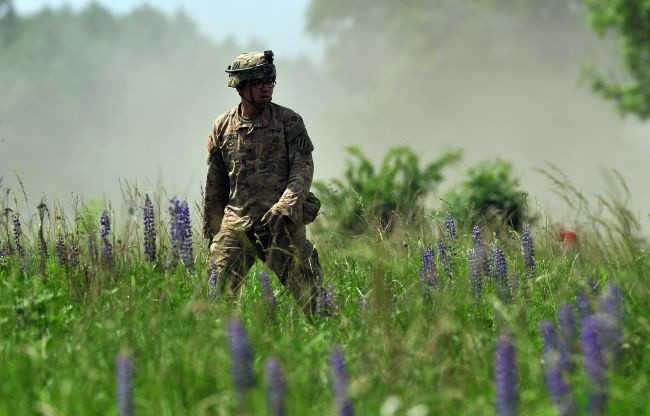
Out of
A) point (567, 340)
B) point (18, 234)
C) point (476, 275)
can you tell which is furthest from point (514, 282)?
point (18, 234)

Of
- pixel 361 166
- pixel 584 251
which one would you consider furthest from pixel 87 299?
pixel 361 166

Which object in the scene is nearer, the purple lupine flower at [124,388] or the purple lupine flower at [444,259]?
the purple lupine flower at [124,388]

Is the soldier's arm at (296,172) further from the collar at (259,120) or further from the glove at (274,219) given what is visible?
the collar at (259,120)

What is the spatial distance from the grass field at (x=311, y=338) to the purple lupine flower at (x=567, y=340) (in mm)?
23

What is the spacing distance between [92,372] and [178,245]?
110cm

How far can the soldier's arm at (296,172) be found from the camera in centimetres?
533

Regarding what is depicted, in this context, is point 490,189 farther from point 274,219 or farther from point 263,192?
point 274,219

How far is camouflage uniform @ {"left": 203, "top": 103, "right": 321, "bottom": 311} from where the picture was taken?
5508 mm

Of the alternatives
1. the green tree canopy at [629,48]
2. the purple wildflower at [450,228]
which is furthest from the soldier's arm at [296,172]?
the green tree canopy at [629,48]

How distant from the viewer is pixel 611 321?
3.68 meters

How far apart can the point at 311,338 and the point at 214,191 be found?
1.42 m

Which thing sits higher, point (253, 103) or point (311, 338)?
point (253, 103)

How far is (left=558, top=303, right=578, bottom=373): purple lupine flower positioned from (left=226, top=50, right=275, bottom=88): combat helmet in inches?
91.5

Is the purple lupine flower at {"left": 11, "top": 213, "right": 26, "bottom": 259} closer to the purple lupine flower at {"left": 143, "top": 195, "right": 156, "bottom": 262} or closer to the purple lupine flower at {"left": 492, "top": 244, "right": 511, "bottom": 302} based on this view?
the purple lupine flower at {"left": 143, "top": 195, "right": 156, "bottom": 262}
